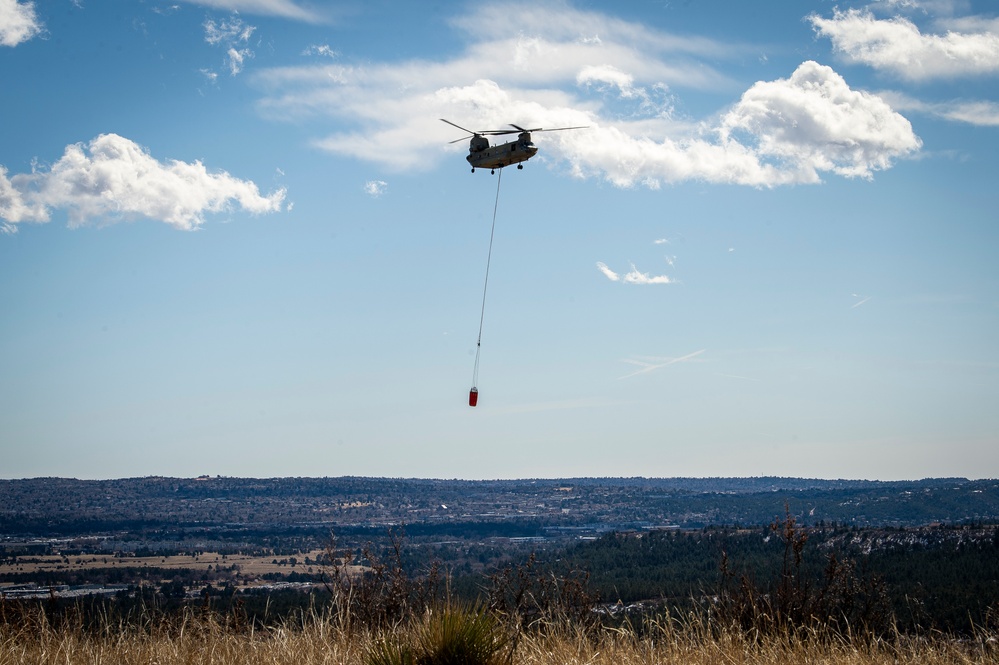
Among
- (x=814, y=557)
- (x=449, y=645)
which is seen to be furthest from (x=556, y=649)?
(x=814, y=557)

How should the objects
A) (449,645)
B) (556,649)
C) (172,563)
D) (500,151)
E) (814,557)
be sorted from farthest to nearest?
(172,563), (814,557), (500,151), (556,649), (449,645)

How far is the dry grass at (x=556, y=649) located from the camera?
11328mm

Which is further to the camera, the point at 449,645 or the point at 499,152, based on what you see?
the point at 499,152

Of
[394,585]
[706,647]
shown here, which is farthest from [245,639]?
[706,647]

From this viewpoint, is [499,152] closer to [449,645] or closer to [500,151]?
[500,151]

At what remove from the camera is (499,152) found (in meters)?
33.9

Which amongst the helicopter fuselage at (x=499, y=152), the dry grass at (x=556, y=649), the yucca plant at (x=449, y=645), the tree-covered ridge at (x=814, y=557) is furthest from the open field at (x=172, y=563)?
the yucca plant at (x=449, y=645)

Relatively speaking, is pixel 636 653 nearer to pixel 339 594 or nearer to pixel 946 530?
pixel 339 594

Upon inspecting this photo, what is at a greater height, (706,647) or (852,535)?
(706,647)

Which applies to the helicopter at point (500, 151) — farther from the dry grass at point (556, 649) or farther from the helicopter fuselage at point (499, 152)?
the dry grass at point (556, 649)

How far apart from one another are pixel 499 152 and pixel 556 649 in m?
24.4

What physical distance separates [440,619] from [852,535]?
141 m

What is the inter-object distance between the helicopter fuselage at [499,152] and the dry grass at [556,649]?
22.5 meters

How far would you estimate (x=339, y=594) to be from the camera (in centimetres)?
1439
